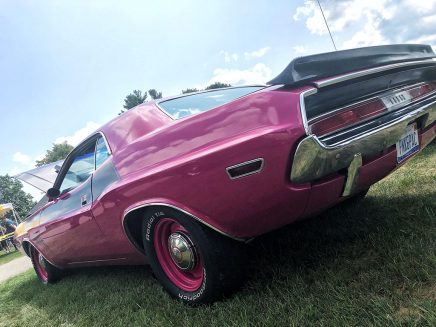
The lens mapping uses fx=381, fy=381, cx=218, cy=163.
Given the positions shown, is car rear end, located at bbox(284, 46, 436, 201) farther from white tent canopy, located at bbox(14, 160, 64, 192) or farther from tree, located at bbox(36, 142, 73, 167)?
tree, located at bbox(36, 142, 73, 167)

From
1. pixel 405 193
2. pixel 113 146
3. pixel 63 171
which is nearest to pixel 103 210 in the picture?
pixel 113 146

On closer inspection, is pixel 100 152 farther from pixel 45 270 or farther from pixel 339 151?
pixel 45 270

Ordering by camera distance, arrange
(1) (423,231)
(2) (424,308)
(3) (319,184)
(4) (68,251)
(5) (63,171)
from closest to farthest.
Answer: (2) (424,308)
(3) (319,184)
(1) (423,231)
(4) (68,251)
(5) (63,171)

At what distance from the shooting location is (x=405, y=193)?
122 inches

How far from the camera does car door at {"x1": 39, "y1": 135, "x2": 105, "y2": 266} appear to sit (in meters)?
2.83

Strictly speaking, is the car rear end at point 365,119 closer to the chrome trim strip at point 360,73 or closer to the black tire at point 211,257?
the chrome trim strip at point 360,73

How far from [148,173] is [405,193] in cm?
217

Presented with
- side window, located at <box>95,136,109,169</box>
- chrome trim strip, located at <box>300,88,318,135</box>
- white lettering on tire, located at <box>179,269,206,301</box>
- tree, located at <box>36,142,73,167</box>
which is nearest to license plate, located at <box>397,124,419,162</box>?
chrome trim strip, located at <box>300,88,318,135</box>

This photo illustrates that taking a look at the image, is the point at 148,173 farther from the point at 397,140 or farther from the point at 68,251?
the point at 68,251

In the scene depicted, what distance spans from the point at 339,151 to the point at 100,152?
5.98 feet

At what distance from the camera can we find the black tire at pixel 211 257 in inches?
77.2

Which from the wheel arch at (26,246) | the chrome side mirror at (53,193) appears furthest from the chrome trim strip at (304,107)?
the wheel arch at (26,246)

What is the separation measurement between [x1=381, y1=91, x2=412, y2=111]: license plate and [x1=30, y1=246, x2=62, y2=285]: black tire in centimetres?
362

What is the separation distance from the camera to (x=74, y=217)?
2.97 m
